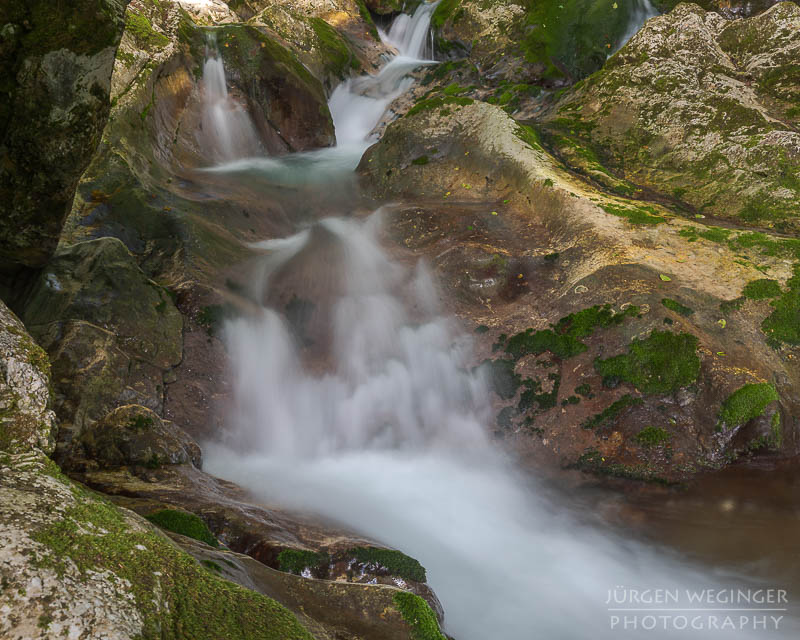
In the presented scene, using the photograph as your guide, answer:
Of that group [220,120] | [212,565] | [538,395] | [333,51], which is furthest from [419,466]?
[333,51]

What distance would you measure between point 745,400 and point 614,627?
11.6 ft

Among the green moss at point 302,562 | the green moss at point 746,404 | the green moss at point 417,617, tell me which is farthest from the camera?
the green moss at point 746,404

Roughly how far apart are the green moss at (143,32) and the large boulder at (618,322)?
7833mm

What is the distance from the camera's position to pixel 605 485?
682 centimetres

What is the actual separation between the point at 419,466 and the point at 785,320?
5.66 m

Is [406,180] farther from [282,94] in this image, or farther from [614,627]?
[614,627]

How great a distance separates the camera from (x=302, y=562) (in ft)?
13.5

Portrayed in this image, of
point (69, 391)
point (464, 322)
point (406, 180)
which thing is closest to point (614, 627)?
point (464, 322)

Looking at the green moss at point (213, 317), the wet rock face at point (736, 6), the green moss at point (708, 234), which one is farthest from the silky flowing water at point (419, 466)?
the wet rock face at point (736, 6)

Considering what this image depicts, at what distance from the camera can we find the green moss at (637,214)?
9031mm

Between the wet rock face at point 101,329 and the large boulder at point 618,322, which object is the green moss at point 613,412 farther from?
the wet rock face at point 101,329

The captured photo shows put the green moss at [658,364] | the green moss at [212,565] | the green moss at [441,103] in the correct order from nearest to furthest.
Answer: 1. the green moss at [212,565]
2. the green moss at [658,364]
3. the green moss at [441,103]

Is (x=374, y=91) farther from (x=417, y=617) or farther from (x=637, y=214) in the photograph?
(x=417, y=617)

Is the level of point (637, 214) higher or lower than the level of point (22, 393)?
higher
